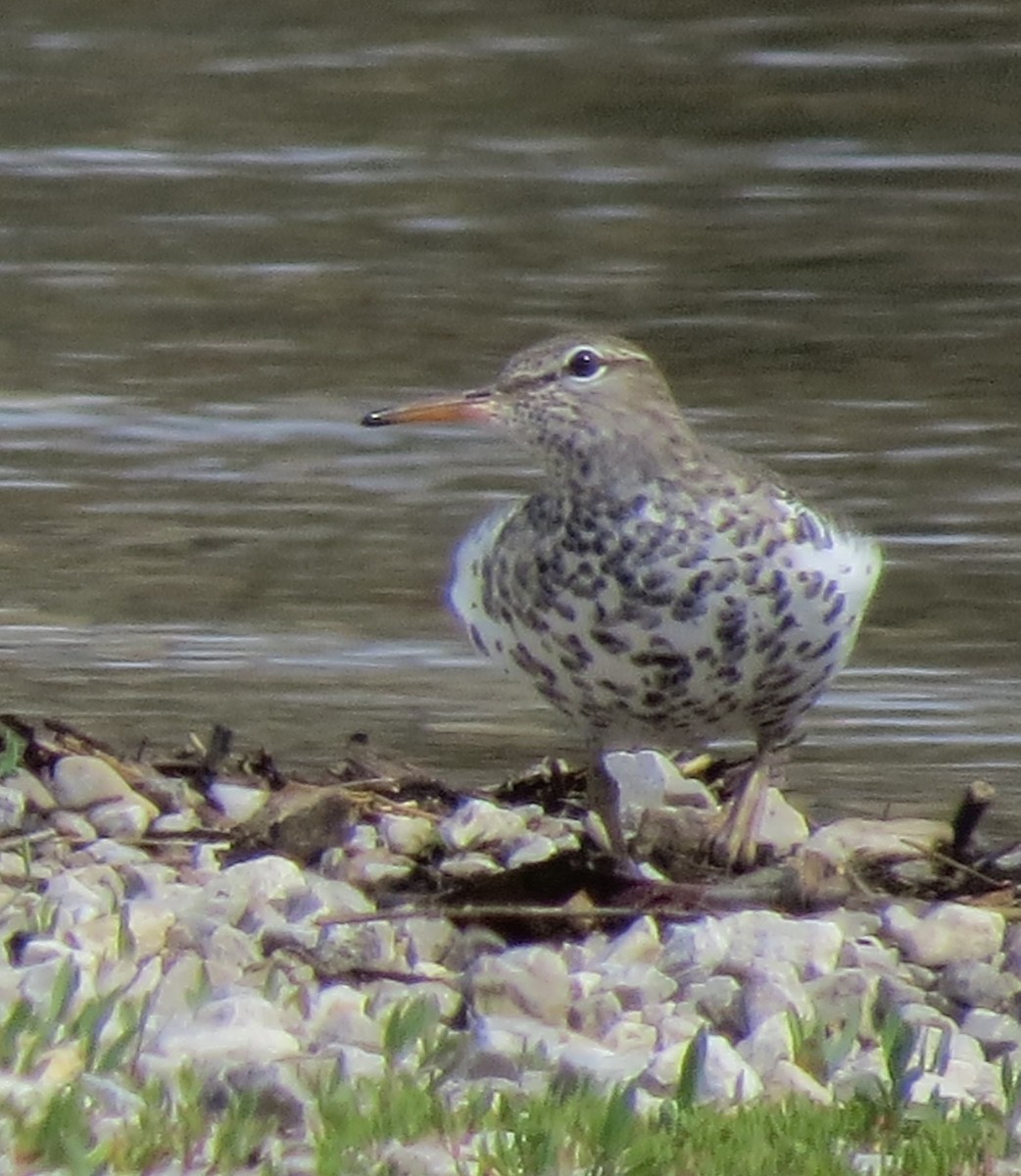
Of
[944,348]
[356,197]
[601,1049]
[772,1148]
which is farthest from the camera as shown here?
[356,197]

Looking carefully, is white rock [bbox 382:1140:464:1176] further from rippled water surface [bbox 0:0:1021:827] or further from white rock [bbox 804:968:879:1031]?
rippled water surface [bbox 0:0:1021:827]

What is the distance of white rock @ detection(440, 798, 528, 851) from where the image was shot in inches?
303

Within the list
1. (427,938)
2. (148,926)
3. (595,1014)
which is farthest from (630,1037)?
(148,926)

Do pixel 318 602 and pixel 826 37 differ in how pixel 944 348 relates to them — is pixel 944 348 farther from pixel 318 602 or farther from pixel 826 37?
pixel 826 37

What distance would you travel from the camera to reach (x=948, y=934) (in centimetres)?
665

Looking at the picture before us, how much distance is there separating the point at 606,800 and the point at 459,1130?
93.7 inches

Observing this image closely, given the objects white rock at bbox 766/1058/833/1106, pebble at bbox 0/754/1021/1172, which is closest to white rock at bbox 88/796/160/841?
pebble at bbox 0/754/1021/1172

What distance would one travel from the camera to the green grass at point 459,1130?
16.4 feet

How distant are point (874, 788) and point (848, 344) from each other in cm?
472

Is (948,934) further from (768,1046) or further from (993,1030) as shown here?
(768,1046)

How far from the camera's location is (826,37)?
19.1 meters

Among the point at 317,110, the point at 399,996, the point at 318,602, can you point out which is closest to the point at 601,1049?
the point at 399,996

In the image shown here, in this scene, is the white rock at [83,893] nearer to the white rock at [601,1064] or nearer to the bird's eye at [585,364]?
the white rock at [601,1064]

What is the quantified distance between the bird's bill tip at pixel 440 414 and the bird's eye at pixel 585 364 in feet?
0.77
